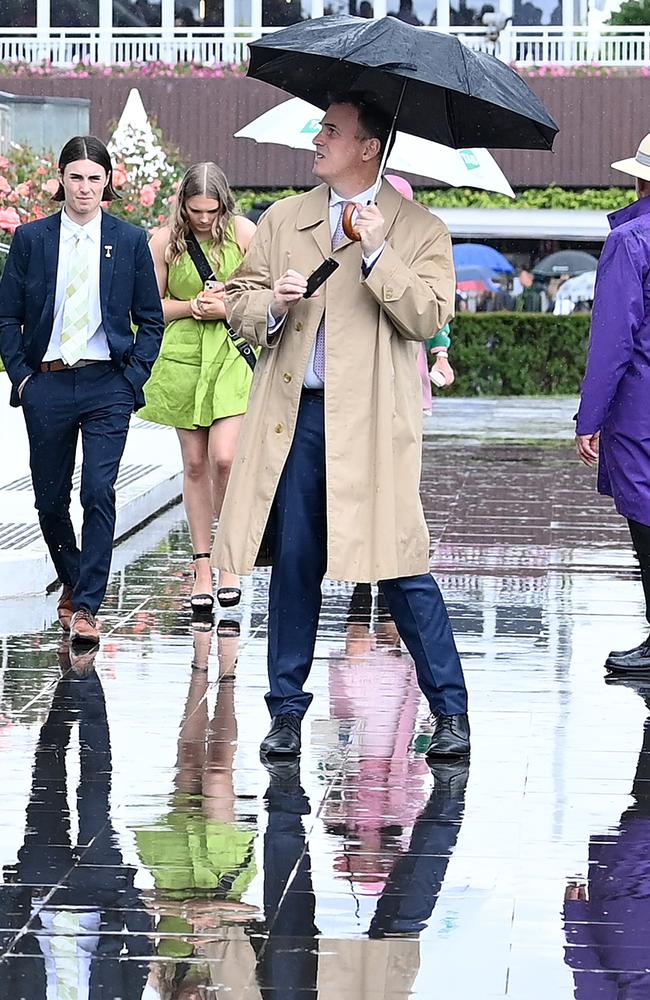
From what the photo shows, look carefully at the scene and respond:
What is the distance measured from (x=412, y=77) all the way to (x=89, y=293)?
2287mm

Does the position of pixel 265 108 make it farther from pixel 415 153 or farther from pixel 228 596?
pixel 228 596

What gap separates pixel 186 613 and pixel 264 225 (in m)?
2.99

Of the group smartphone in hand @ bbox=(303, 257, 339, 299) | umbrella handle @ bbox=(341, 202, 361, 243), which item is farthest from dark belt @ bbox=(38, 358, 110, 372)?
umbrella handle @ bbox=(341, 202, 361, 243)

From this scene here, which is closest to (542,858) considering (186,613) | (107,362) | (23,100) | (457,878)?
(457,878)

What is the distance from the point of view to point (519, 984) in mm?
4180

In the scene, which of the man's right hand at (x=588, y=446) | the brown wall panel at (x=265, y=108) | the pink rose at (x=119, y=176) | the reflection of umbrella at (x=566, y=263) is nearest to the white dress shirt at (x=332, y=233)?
the man's right hand at (x=588, y=446)

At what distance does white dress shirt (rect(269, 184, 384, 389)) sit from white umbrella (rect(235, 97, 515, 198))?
256 centimetres

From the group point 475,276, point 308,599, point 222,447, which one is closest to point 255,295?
point 308,599

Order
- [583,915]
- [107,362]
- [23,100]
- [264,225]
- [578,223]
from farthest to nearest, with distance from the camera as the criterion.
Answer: [578,223], [23,100], [107,362], [264,225], [583,915]

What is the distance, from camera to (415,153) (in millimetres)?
9320

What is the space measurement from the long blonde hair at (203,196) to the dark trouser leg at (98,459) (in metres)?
0.89

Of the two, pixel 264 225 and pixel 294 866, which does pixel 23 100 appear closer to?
pixel 264 225

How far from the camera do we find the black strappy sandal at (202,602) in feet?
28.6

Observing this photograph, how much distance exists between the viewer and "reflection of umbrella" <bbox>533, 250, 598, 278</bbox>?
109 feet
